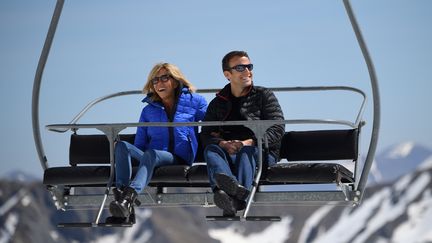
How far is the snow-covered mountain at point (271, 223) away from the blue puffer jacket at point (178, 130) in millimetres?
121291

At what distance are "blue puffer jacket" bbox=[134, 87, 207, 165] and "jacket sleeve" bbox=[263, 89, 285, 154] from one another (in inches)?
28.6

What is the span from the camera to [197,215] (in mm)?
142625

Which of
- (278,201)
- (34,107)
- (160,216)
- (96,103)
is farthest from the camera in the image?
(160,216)

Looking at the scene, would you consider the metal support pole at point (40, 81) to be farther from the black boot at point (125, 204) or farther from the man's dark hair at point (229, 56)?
the man's dark hair at point (229, 56)

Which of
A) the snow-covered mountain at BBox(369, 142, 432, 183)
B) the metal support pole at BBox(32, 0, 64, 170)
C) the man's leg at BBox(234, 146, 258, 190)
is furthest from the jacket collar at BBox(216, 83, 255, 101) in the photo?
the snow-covered mountain at BBox(369, 142, 432, 183)

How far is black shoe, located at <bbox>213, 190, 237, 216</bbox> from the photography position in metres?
11.3

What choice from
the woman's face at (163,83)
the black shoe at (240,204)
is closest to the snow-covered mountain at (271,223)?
the woman's face at (163,83)

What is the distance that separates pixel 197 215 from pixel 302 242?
667 inches

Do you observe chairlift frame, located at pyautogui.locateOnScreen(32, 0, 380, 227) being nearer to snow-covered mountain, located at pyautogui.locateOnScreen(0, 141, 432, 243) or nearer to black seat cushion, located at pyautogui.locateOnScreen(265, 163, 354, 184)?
black seat cushion, located at pyautogui.locateOnScreen(265, 163, 354, 184)

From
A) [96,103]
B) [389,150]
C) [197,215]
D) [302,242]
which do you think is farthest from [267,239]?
[96,103]

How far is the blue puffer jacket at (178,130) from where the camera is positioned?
1209cm

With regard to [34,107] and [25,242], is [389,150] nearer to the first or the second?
[25,242]

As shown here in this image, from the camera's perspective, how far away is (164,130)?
12.2m

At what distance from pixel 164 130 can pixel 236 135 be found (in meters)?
0.67
